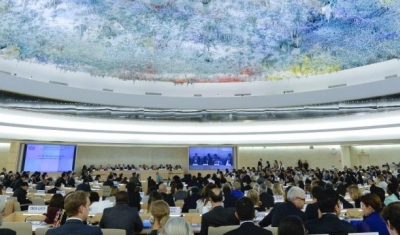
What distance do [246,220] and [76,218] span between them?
1.83 metres

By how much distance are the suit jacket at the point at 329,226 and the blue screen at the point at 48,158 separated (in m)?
17.8

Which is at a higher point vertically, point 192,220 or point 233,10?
point 233,10

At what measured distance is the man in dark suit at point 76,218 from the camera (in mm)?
2799

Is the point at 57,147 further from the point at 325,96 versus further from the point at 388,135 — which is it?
the point at 388,135

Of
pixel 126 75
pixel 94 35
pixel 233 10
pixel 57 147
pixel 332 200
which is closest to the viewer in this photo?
pixel 332 200

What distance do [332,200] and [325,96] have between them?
11254 mm

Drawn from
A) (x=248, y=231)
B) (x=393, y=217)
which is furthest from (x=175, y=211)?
(x=393, y=217)

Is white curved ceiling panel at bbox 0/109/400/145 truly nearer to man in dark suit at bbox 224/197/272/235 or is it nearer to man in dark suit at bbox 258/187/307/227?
man in dark suit at bbox 258/187/307/227

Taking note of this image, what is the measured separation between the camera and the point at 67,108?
14.2 meters

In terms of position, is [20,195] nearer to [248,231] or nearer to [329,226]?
[248,231]

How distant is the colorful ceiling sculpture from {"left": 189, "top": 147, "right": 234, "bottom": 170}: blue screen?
29.1 ft

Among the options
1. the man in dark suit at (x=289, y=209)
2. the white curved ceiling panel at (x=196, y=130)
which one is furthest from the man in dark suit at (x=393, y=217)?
the white curved ceiling panel at (x=196, y=130)

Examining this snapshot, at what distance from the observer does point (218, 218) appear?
4207 mm

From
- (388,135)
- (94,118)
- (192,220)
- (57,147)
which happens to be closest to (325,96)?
(388,135)
